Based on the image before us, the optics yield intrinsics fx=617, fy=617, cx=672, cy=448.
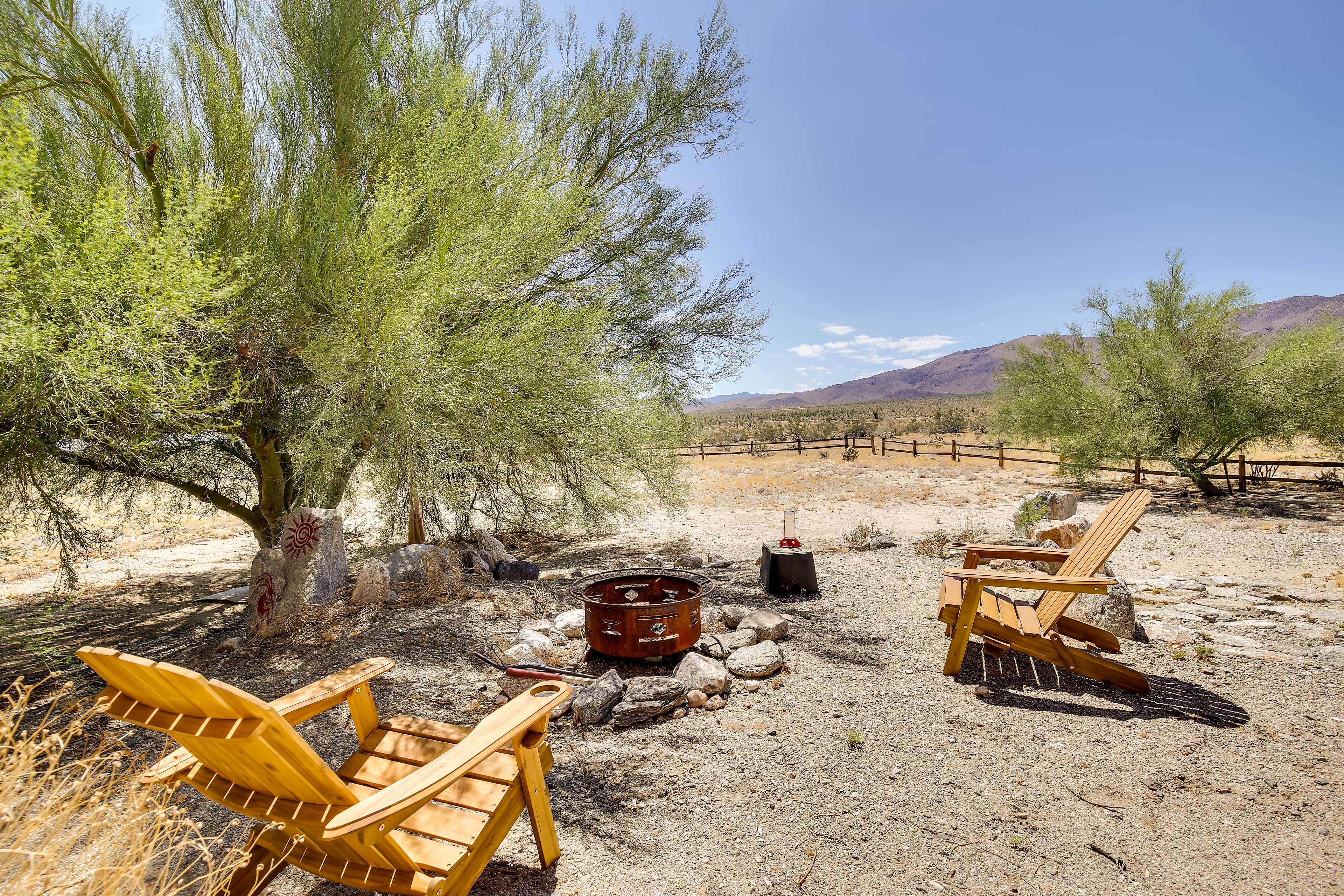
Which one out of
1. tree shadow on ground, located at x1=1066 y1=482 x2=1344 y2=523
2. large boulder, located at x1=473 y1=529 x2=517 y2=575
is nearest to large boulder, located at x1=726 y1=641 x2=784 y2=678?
large boulder, located at x1=473 y1=529 x2=517 y2=575

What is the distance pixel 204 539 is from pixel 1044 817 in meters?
13.2

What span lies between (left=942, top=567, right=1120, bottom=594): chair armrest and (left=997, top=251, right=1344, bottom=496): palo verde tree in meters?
10.1

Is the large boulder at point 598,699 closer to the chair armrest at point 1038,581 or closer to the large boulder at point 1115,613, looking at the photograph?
the chair armrest at point 1038,581

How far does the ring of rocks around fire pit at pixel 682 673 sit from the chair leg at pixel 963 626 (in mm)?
988

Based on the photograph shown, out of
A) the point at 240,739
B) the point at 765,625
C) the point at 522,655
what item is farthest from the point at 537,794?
the point at 765,625

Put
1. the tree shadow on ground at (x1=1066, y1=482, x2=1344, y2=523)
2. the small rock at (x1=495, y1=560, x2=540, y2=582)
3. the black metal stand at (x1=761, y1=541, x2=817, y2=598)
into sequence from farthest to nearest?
1. the tree shadow on ground at (x1=1066, y1=482, x2=1344, y2=523)
2. the small rock at (x1=495, y1=560, x2=540, y2=582)
3. the black metal stand at (x1=761, y1=541, x2=817, y2=598)

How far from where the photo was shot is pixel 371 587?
5082 millimetres

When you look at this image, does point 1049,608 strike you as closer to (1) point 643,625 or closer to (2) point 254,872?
(1) point 643,625

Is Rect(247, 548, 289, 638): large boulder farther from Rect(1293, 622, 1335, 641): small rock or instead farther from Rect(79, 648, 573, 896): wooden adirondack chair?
Rect(1293, 622, 1335, 641): small rock

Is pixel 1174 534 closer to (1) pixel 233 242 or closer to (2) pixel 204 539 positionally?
(1) pixel 233 242

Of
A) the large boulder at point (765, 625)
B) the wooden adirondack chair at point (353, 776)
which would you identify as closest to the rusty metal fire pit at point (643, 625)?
the large boulder at point (765, 625)

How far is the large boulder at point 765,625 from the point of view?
421 cm

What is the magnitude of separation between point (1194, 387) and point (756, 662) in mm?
11594

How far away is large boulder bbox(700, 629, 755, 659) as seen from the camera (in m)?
3.98
